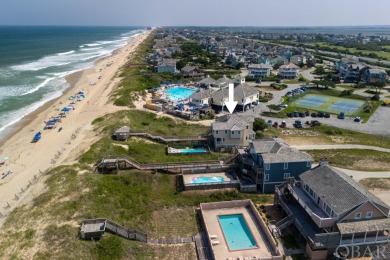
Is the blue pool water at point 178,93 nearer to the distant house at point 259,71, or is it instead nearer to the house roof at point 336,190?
the distant house at point 259,71

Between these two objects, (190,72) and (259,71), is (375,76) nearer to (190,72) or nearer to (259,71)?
(259,71)

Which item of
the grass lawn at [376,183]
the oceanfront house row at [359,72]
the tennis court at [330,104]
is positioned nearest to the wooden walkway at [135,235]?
the grass lawn at [376,183]

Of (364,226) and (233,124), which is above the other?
(233,124)

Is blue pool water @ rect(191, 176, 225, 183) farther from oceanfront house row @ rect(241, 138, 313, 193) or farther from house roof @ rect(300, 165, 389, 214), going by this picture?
house roof @ rect(300, 165, 389, 214)

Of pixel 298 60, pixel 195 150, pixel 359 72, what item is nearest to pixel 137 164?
pixel 195 150

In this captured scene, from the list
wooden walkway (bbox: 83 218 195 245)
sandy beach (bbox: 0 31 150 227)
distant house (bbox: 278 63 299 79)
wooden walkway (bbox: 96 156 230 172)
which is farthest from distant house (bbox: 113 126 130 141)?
distant house (bbox: 278 63 299 79)

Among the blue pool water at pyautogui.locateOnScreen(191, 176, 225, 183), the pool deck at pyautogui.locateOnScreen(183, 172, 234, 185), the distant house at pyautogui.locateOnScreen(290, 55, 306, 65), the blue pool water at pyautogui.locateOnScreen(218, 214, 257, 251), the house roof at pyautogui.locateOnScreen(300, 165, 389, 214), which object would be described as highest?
the distant house at pyautogui.locateOnScreen(290, 55, 306, 65)
